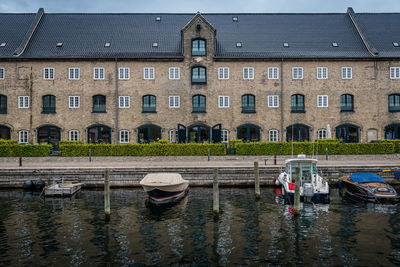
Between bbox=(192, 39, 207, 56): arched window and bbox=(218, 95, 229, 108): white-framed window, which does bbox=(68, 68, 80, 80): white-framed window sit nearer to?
bbox=(192, 39, 207, 56): arched window

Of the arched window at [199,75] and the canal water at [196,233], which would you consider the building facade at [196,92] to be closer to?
the arched window at [199,75]

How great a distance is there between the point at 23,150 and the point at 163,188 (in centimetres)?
1847

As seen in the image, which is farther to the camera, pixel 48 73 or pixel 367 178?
pixel 48 73

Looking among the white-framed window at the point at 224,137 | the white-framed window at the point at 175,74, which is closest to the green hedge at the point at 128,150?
the white-framed window at the point at 224,137

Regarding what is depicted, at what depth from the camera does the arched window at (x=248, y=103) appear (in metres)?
42.4

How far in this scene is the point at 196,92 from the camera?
4238 cm

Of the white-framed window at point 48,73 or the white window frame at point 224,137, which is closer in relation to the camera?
the white window frame at point 224,137

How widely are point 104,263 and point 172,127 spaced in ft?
95.7

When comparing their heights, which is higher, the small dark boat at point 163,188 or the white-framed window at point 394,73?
the white-framed window at point 394,73

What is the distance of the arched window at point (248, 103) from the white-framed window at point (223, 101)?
77.3 inches

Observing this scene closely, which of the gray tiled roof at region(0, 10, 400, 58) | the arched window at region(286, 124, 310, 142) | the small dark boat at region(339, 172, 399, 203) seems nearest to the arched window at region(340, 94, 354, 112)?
the gray tiled roof at region(0, 10, 400, 58)

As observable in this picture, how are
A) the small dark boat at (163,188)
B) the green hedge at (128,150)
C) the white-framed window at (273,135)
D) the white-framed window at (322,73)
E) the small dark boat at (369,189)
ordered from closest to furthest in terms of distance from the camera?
the small dark boat at (163,188)
the small dark boat at (369,189)
the green hedge at (128,150)
the white-framed window at (273,135)
the white-framed window at (322,73)

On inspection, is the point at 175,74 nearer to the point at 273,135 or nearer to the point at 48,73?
the point at 273,135

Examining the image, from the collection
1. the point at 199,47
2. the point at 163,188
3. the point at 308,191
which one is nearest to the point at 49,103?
the point at 199,47
